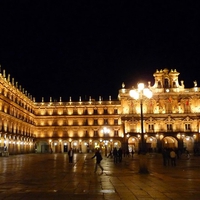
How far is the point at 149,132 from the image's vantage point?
272 ft

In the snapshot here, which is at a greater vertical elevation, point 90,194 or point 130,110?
point 130,110

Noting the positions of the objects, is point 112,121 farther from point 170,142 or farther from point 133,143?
point 170,142

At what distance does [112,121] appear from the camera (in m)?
91.0

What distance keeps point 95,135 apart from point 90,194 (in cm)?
7872

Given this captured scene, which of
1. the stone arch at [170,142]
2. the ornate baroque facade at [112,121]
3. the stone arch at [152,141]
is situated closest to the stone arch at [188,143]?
the ornate baroque facade at [112,121]

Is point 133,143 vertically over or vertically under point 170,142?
under

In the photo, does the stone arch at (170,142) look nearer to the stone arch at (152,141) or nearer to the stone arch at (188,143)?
the stone arch at (152,141)

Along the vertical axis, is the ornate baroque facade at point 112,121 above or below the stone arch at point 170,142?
above

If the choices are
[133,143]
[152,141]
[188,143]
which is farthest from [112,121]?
[188,143]

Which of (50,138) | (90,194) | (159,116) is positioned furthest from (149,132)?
(90,194)

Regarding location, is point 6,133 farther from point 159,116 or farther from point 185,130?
point 185,130

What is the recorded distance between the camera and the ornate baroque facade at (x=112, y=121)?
8094 cm

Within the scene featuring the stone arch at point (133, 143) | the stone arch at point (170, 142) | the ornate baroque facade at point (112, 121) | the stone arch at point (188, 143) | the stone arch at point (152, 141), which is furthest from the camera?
the stone arch at point (133, 143)

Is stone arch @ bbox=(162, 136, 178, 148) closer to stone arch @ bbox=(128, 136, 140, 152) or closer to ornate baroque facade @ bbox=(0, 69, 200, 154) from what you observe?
ornate baroque facade @ bbox=(0, 69, 200, 154)
